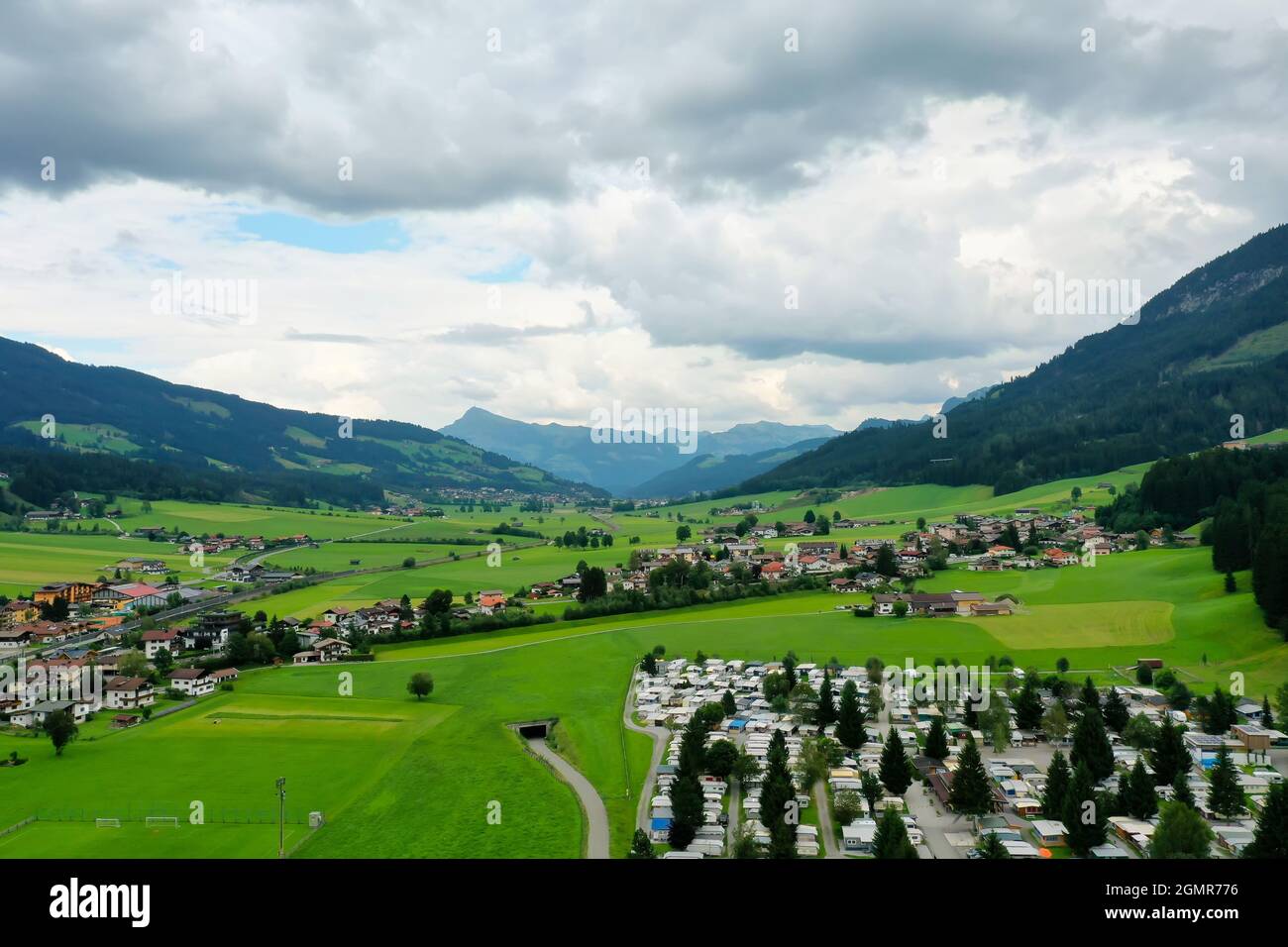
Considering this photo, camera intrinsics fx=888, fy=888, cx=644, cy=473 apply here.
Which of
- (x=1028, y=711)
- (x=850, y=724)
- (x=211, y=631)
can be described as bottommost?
(x=850, y=724)

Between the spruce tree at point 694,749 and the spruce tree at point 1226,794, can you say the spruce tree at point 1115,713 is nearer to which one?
the spruce tree at point 1226,794

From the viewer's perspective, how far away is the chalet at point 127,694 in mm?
39750

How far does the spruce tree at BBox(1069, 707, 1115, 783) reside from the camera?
27.5m

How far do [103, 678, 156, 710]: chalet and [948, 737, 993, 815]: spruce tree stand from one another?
112ft

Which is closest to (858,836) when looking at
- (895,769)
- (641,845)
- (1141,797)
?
(895,769)

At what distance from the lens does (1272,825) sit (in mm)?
21000

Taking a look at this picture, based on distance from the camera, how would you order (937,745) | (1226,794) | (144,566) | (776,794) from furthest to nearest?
(144,566) < (937,745) < (776,794) < (1226,794)

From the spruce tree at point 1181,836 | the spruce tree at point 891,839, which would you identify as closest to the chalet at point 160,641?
the spruce tree at point 891,839

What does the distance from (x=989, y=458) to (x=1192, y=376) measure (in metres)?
60.4

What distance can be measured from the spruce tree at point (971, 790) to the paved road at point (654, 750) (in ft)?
29.1

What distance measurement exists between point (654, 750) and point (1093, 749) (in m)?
14.6

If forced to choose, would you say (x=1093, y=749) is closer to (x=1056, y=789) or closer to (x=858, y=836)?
(x=1056, y=789)

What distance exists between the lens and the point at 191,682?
42.7 meters

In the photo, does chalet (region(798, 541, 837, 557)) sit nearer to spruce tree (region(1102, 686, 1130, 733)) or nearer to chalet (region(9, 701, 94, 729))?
spruce tree (region(1102, 686, 1130, 733))
